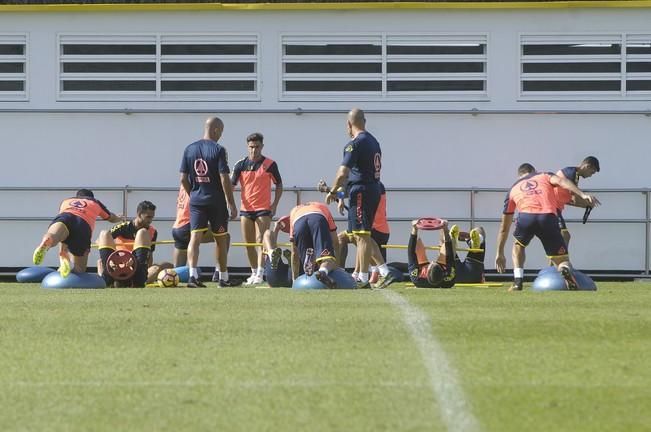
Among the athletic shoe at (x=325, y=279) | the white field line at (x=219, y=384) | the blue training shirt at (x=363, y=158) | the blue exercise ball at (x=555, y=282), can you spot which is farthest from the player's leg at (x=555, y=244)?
the white field line at (x=219, y=384)

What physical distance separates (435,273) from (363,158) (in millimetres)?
1483

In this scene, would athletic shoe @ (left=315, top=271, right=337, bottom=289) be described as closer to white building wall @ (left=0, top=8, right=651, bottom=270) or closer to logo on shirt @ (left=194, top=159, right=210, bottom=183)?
logo on shirt @ (left=194, top=159, right=210, bottom=183)

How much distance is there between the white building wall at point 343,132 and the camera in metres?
20.4

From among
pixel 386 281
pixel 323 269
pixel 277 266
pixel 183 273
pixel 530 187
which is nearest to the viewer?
pixel 323 269

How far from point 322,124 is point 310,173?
691mm

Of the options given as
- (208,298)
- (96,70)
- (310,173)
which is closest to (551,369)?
(208,298)

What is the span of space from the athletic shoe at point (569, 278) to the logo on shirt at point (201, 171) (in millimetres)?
4240

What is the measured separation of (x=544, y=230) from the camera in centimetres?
1612

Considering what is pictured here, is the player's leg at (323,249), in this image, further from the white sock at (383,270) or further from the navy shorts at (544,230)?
the navy shorts at (544,230)

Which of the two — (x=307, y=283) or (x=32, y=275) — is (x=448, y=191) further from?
(x=32, y=275)

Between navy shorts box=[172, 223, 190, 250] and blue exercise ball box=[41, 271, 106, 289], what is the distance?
91.7 inches

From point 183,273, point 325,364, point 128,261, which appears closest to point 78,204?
point 128,261

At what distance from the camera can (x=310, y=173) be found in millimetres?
20469

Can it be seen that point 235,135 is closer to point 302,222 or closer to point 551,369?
point 302,222
